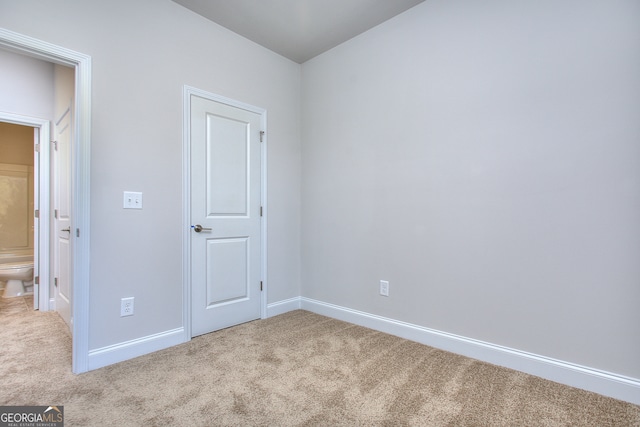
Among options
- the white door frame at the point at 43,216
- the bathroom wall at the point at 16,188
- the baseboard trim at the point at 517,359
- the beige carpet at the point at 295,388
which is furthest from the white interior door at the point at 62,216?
the baseboard trim at the point at 517,359

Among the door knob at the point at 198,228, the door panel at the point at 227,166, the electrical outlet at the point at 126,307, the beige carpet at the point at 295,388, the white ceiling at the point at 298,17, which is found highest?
the white ceiling at the point at 298,17

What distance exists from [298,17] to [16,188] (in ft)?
18.8

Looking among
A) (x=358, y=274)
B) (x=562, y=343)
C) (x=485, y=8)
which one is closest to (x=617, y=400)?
(x=562, y=343)

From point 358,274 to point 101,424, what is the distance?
209 cm

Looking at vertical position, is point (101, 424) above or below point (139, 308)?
below

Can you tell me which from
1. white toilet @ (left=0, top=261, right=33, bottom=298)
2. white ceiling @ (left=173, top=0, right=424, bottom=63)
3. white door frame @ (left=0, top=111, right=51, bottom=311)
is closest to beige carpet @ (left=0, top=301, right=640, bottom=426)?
white door frame @ (left=0, top=111, right=51, bottom=311)

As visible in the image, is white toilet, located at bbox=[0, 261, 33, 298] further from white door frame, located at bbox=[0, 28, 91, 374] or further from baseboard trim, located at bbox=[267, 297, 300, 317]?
baseboard trim, located at bbox=[267, 297, 300, 317]

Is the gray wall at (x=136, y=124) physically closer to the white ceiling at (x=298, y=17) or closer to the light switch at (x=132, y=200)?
the light switch at (x=132, y=200)

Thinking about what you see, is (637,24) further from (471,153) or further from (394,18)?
(394,18)

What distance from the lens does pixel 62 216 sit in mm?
3041

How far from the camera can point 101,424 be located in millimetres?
1448

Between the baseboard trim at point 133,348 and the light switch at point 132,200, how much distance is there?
99cm

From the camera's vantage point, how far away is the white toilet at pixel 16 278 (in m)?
3.79

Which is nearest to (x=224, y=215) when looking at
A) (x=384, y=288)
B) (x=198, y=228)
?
(x=198, y=228)
